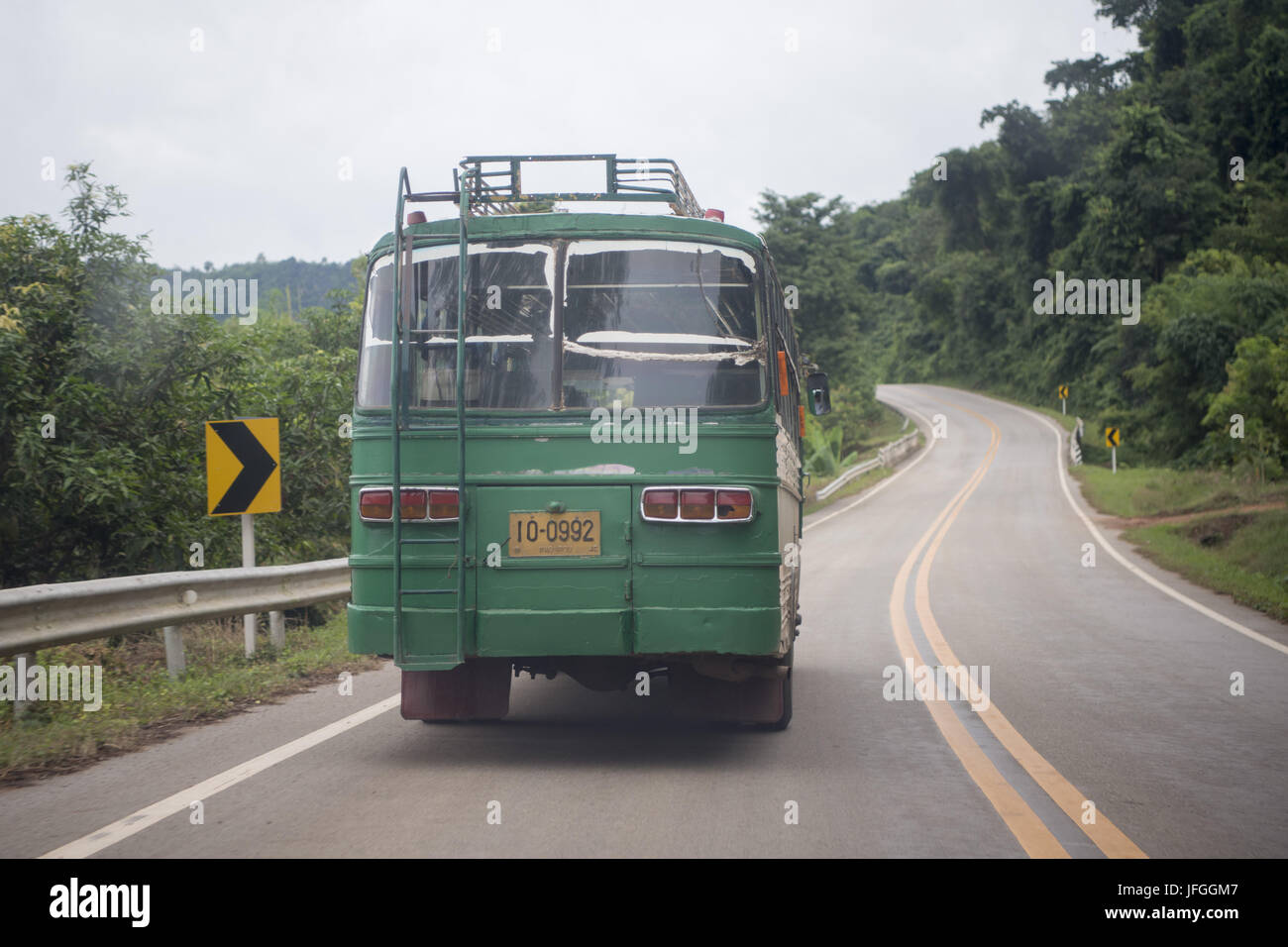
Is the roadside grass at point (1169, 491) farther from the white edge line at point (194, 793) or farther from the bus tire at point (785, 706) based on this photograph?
the white edge line at point (194, 793)

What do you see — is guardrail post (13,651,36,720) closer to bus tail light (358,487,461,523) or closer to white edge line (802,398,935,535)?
bus tail light (358,487,461,523)

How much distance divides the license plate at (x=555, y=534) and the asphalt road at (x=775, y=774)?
1.12 metres

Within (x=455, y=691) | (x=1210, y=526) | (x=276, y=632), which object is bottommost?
(x=1210, y=526)

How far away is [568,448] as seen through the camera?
18.6 ft

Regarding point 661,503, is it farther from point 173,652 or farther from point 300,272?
point 300,272

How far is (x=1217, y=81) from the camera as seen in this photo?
61.6m

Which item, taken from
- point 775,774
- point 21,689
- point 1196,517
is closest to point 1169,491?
point 1196,517

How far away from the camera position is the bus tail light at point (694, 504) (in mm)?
5609

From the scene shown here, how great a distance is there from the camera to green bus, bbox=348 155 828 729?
5.60 m

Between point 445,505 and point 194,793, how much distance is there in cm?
176

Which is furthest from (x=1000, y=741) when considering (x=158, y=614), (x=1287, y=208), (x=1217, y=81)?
(x=1217, y=81)

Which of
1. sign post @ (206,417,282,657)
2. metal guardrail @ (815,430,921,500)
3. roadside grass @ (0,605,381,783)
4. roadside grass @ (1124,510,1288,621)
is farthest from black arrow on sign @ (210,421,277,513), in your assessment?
metal guardrail @ (815,430,921,500)

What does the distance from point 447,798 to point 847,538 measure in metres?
21.7

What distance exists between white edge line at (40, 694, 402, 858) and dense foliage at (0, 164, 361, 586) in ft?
18.6
